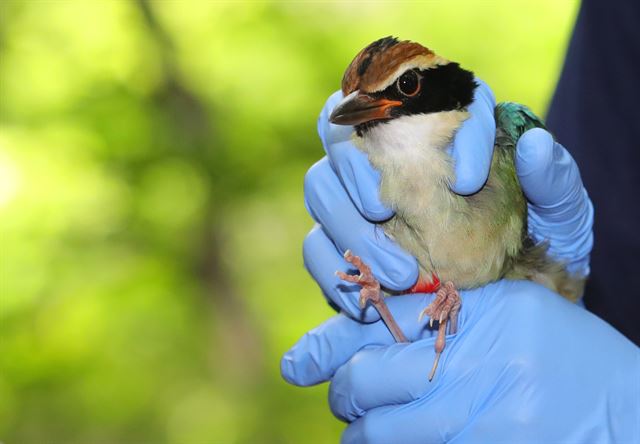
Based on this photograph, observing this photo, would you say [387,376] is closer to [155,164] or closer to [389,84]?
[389,84]

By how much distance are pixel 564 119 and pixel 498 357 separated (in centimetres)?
157

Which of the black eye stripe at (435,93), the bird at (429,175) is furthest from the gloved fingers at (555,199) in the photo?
the black eye stripe at (435,93)

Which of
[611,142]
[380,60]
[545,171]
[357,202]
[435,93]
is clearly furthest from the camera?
[611,142]

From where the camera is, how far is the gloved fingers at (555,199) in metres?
2.79

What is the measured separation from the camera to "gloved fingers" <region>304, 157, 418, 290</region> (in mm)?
2908

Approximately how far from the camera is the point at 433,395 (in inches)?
113

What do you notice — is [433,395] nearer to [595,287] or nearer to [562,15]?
[595,287]

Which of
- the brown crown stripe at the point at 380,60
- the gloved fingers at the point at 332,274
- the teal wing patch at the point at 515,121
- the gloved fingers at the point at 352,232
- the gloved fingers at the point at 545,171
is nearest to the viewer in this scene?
the brown crown stripe at the point at 380,60

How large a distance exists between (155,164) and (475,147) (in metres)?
5.77

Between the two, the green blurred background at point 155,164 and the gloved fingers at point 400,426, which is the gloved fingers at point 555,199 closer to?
the gloved fingers at point 400,426

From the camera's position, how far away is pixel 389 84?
2551 mm

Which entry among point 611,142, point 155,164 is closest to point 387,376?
point 611,142

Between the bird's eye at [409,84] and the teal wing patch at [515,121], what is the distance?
61 cm

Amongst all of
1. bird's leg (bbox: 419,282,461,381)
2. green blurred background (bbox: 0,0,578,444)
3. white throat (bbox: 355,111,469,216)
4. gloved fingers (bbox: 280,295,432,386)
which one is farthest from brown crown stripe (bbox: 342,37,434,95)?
green blurred background (bbox: 0,0,578,444)
